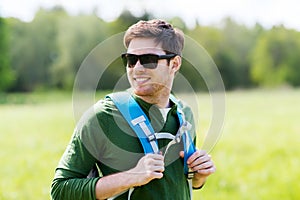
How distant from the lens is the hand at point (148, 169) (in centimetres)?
224

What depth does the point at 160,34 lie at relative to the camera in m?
2.46

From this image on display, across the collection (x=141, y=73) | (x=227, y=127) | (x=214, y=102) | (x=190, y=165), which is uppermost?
(x=141, y=73)

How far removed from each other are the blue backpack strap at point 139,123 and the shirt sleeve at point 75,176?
227 millimetres

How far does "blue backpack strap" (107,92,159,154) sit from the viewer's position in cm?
237

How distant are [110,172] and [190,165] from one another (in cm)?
37

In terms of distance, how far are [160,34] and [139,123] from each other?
415mm

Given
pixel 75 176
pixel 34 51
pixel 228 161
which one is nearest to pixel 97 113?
pixel 75 176

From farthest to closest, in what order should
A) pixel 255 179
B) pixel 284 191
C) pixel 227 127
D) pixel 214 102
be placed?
pixel 227 127
pixel 255 179
pixel 284 191
pixel 214 102

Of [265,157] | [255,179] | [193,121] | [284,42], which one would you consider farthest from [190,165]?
[284,42]

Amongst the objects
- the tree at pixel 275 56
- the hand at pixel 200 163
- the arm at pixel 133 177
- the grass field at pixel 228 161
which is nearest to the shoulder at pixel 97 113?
the arm at pixel 133 177

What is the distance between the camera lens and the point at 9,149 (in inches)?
420

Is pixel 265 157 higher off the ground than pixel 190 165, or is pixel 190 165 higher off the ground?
pixel 190 165

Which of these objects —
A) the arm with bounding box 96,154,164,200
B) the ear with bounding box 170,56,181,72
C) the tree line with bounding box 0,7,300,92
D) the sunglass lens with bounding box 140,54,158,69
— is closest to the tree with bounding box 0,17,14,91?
the tree line with bounding box 0,7,300,92

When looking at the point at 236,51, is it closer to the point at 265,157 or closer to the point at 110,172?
the point at 265,157
